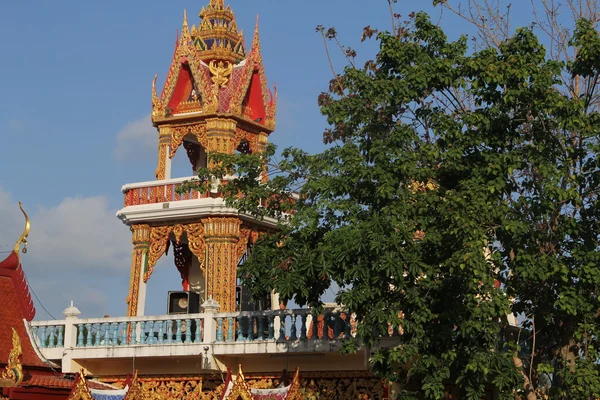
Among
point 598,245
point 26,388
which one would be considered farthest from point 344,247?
point 26,388

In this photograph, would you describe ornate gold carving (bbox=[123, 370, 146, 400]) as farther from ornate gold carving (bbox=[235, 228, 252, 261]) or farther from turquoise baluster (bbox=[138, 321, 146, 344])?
ornate gold carving (bbox=[235, 228, 252, 261])

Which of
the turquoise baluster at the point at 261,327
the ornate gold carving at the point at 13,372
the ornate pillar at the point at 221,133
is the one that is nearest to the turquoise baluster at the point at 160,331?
the turquoise baluster at the point at 261,327

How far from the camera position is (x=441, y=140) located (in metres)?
18.8

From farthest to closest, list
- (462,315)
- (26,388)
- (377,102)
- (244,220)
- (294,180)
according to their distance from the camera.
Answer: (244,220), (26,388), (294,180), (377,102), (462,315)

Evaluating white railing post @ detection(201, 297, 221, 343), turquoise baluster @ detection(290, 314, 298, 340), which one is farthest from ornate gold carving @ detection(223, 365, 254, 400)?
white railing post @ detection(201, 297, 221, 343)

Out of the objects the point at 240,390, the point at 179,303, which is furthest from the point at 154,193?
the point at 240,390

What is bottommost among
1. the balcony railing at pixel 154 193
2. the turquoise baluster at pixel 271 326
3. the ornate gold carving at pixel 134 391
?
the ornate gold carving at pixel 134 391

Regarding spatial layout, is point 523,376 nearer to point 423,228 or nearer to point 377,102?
point 423,228

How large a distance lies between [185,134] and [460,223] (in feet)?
38.8

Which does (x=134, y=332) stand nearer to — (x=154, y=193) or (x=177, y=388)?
(x=177, y=388)

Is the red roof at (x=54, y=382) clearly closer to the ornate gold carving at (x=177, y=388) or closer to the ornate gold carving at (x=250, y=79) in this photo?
the ornate gold carving at (x=177, y=388)

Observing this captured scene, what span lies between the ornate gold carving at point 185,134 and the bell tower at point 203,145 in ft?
0.07

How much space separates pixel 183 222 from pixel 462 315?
33.4 feet

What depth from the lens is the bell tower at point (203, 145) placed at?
25781 millimetres
